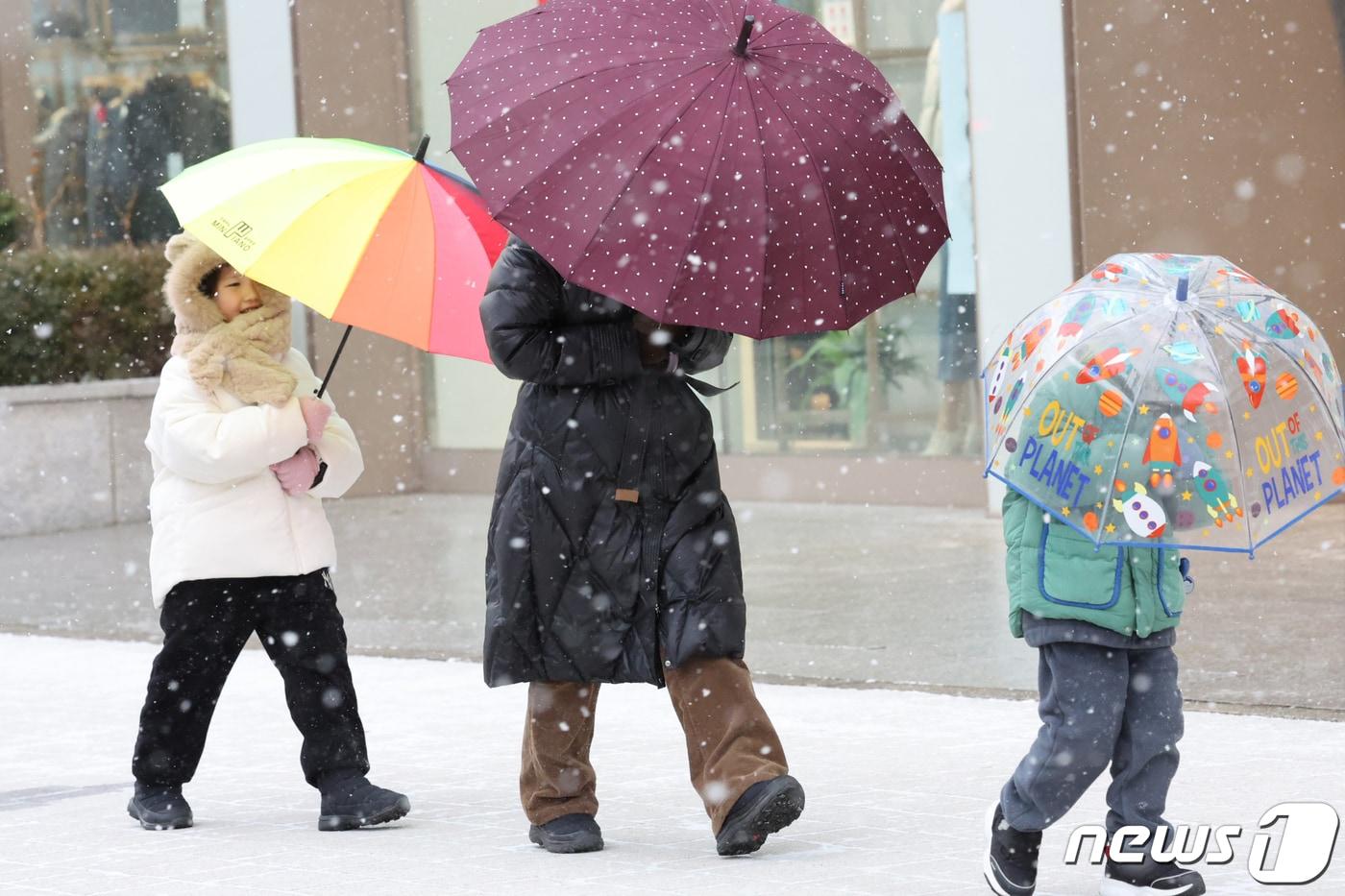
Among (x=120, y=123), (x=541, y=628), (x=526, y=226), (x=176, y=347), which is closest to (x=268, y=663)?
(x=176, y=347)

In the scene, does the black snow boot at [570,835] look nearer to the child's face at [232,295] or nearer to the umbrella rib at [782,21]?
the child's face at [232,295]

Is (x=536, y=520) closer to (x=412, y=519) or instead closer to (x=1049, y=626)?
(x=1049, y=626)

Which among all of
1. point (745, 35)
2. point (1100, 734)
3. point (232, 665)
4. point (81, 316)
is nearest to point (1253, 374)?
point (1100, 734)

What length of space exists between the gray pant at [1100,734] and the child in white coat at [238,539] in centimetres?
191

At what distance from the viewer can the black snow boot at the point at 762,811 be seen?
16.0ft

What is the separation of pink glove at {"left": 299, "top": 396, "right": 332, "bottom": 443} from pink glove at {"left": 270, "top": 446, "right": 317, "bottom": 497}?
0.16 feet

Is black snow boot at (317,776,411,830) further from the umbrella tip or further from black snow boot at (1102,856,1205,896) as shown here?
the umbrella tip

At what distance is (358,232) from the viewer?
5.14 meters

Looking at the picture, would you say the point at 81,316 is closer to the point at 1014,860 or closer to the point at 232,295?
the point at 232,295

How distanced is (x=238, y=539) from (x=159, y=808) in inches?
30.3

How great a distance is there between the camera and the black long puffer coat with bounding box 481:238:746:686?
4977 mm

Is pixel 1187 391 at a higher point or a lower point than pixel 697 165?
lower

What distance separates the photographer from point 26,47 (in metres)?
16.6

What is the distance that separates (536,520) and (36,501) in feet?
31.2
